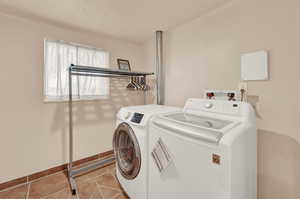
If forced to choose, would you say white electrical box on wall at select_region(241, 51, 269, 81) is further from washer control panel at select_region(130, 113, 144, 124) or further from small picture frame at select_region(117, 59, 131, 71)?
small picture frame at select_region(117, 59, 131, 71)

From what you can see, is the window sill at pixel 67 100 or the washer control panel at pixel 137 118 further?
the window sill at pixel 67 100

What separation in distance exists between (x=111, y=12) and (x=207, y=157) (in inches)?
73.2

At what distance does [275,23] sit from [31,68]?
2.75 meters

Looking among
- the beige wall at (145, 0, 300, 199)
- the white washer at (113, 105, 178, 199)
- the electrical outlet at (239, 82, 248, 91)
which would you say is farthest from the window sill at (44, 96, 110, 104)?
the electrical outlet at (239, 82, 248, 91)

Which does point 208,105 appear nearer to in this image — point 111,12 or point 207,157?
point 207,157

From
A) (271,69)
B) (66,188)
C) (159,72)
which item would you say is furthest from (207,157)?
(66,188)

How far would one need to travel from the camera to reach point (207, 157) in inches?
32.4

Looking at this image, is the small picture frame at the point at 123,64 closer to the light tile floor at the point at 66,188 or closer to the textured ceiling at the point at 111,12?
the textured ceiling at the point at 111,12

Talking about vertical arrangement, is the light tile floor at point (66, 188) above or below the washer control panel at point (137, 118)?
below

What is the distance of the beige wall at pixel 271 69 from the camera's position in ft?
3.77

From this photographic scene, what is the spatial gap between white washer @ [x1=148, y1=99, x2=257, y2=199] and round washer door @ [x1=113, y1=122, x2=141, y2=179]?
0.61 ft

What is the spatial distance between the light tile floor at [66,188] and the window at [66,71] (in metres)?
1.12

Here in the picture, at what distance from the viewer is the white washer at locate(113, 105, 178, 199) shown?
1.31m

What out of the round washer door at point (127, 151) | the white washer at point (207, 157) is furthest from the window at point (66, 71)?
the white washer at point (207, 157)
